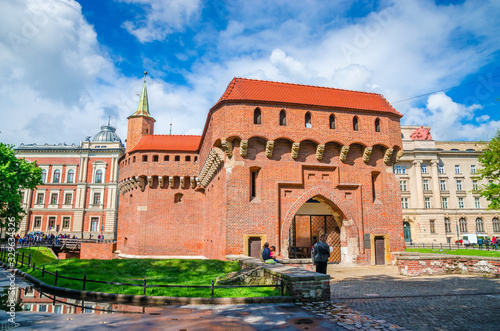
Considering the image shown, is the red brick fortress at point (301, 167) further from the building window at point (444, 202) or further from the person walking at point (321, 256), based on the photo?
the building window at point (444, 202)

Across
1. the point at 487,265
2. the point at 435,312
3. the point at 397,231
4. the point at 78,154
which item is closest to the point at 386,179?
the point at 397,231

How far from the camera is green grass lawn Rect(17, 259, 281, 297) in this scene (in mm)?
10059

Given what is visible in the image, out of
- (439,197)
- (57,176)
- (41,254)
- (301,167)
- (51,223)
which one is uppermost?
(57,176)

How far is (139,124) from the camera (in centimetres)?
3412

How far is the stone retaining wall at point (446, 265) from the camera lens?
48.6 feet

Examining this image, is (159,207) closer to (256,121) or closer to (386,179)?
(256,121)

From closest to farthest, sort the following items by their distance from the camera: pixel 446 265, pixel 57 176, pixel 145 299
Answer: pixel 145 299
pixel 446 265
pixel 57 176

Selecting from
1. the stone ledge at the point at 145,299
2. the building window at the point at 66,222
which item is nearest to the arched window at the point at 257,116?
the stone ledge at the point at 145,299

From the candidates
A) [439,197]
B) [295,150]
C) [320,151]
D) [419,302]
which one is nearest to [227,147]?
[295,150]

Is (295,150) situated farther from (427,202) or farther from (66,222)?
(66,222)

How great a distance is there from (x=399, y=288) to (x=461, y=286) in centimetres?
225

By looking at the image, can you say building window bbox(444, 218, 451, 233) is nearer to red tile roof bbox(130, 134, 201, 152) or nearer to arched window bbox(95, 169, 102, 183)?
red tile roof bbox(130, 134, 201, 152)

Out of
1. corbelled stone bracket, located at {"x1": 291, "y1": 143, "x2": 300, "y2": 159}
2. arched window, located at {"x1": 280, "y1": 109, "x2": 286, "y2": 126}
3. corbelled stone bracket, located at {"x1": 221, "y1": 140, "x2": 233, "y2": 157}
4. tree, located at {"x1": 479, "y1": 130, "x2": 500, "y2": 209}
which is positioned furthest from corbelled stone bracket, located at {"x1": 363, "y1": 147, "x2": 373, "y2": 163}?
tree, located at {"x1": 479, "y1": 130, "x2": 500, "y2": 209}

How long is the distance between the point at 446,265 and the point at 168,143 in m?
22.6
